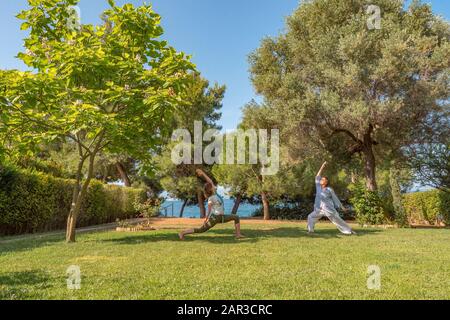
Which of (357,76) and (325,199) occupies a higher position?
(357,76)

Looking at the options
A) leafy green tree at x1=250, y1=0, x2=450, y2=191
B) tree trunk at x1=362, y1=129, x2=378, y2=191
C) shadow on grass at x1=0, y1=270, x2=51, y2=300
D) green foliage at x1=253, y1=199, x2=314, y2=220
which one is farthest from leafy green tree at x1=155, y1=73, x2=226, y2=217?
shadow on grass at x1=0, y1=270, x2=51, y2=300

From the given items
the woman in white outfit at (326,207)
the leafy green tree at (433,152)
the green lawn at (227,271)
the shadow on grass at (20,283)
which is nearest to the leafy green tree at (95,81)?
the green lawn at (227,271)

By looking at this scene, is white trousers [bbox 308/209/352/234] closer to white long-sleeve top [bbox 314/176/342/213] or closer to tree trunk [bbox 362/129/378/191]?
white long-sleeve top [bbox 314/176/342/213]

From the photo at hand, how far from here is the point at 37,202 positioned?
52.4ft

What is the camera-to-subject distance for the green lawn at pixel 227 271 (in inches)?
202

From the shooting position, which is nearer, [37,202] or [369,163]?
[37,202]

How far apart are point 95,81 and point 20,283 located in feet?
23.7

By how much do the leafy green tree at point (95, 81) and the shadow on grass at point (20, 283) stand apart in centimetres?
431

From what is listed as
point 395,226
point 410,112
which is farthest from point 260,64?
point 395,226

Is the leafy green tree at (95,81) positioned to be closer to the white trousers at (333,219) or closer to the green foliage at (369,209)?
the white trousers at (333,219)

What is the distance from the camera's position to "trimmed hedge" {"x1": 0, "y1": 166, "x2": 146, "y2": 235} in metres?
14.3

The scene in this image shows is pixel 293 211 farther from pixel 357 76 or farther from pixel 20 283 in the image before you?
pixel 20 283

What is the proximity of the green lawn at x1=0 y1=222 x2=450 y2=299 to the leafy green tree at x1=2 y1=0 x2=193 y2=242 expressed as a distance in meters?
3.61

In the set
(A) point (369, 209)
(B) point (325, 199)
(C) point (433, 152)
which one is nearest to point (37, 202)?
(B) point (325, 199)
